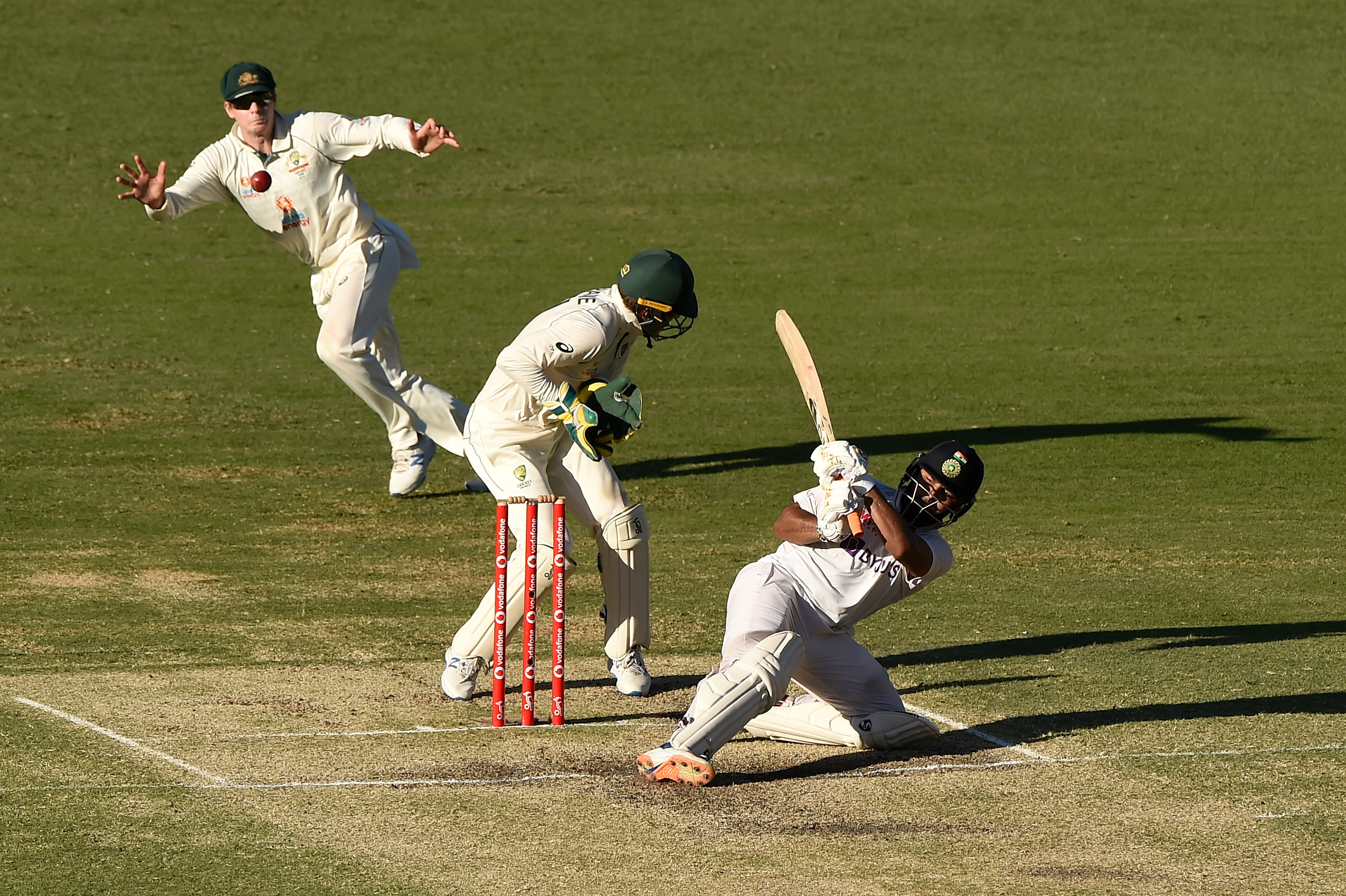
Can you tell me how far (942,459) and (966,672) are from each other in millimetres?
1681

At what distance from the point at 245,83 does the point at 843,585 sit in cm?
635

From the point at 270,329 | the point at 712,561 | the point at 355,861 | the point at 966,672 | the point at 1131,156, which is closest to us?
the point at 355,861

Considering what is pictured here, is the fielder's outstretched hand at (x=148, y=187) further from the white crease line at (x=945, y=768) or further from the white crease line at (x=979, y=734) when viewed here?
the white crease line at (x=945, y=768)

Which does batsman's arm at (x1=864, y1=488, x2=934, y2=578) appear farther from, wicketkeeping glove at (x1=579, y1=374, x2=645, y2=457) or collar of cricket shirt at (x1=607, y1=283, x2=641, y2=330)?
collar of cricket shirt at (x1=607, y1=283, x2=641, y2=330)

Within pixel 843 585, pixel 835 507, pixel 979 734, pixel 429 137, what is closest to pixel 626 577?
pixel 843 585

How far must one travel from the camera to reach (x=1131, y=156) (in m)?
24.6

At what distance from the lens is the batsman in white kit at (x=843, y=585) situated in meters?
6.97

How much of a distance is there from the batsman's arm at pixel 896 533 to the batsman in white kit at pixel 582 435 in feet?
3.84

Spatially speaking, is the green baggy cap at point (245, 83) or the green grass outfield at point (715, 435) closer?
the green grass outfield at point (715, 435)

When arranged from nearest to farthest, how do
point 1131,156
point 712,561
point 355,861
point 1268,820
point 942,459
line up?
point 355,861 → point 1268,820 → point 942,459 → point 712,561 → point 1131,156

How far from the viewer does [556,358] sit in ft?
25.8

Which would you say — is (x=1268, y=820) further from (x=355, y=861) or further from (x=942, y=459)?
(x=355, y=861)

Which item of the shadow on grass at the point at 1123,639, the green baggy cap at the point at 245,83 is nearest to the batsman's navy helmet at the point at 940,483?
the shadow on grass at the point at 1123,639

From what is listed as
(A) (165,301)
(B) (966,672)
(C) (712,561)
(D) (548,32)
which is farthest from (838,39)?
(B) (966,672)
